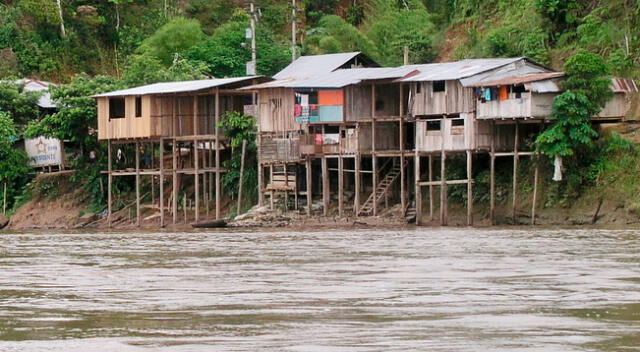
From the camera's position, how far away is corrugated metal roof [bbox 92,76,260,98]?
49844mm

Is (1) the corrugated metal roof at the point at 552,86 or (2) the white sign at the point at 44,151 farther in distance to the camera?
(2) the white sign at the point at 44,151

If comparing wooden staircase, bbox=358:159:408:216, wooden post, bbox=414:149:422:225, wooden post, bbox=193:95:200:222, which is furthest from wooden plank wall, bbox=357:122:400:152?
wooden post, bbox=193:95:200:222

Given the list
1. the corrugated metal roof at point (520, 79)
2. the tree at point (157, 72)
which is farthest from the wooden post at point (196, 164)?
the corrugated metal roof at point (520, 79)

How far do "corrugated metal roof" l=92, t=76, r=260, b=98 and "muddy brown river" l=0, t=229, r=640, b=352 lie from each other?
54.4ft

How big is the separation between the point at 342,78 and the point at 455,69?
4.13m

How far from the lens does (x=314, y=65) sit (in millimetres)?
52562

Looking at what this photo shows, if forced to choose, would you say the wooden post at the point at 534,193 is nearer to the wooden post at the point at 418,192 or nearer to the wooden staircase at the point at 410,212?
the wooden post at the point at 418,192

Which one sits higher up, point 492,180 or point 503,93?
point 503,93

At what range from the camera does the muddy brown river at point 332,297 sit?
52.1ft

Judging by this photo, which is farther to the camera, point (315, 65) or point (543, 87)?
point (315, 65)

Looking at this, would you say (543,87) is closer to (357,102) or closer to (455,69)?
(455,69)

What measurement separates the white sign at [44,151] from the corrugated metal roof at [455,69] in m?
16.3

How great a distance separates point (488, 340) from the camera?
51.3 ft

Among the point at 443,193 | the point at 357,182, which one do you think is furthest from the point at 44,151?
the point at 443,193
